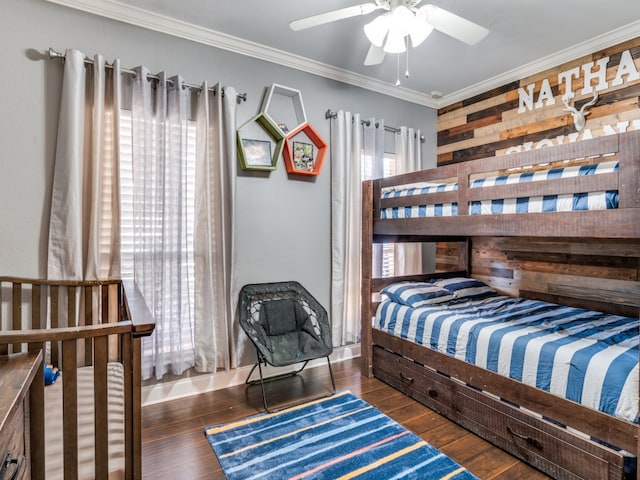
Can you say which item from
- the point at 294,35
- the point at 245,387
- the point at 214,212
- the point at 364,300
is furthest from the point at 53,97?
the point at 364,300

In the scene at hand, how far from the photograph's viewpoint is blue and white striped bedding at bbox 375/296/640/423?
1.56m

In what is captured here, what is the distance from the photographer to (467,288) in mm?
3006

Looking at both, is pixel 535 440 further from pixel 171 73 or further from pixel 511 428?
pixel 171 73

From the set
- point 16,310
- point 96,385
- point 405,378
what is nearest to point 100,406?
point 96,385

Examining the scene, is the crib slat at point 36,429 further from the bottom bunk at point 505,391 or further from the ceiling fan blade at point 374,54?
the ceiling fan blade at point 374,54

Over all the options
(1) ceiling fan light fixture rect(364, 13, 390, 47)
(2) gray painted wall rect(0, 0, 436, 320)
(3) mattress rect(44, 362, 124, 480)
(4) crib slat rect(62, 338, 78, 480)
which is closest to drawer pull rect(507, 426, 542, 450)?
(2) gray painted wall rect(0, 0, 436, 320)

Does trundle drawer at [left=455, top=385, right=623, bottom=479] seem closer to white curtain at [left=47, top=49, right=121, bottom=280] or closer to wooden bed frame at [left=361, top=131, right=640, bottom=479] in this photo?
wooden bed frame at [left=361, top=131, right=640, bottom=479]

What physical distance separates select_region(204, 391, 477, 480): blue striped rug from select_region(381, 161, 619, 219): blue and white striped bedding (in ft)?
4.46

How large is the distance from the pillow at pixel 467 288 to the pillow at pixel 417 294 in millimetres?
89

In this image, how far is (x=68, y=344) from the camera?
3.61 feet

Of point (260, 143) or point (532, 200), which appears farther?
point (260, 143)

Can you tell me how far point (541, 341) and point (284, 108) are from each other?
2.39 m

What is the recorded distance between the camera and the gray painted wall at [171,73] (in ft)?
6.72

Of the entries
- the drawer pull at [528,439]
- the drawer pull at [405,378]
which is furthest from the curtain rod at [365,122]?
the drawer pull at [528,439]
